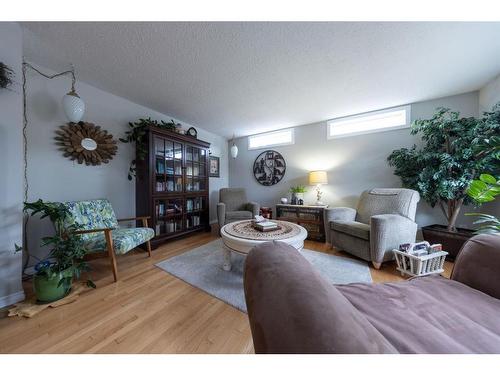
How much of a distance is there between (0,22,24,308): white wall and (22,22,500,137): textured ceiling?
0.62 ft

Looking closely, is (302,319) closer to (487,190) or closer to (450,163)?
(487,190)

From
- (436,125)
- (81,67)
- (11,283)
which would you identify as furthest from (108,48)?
(436,125)

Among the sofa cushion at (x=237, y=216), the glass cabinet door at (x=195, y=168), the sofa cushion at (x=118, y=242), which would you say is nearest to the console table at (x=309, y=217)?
the sofa cushion at (x=237, y=216)

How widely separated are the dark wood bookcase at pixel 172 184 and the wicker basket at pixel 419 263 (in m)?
2.81

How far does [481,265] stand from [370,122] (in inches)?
102

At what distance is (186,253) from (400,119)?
360 centimetres

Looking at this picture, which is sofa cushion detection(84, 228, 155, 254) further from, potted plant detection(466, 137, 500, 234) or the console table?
potted plant detection(466, 137, 500, 234)

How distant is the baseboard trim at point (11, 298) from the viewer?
50.2 inches

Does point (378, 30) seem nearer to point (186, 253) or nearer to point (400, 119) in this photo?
point (400, 119)

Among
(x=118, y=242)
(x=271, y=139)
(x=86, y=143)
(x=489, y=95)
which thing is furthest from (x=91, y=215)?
(x=489, y=95)

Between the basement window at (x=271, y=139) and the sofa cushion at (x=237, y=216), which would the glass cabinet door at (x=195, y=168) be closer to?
the sofa cushion at (x=237, y=216)

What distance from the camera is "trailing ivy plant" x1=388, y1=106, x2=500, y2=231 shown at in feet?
5.82
